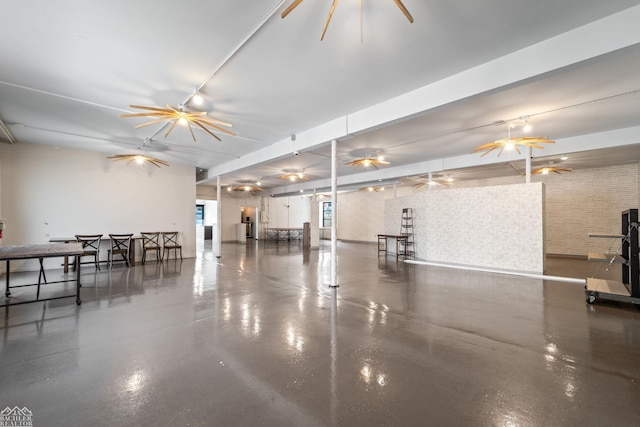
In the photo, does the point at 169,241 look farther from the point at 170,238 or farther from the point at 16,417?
the point at 16,417

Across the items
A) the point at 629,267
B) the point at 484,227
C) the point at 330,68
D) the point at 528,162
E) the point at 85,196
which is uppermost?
the point at 330,68

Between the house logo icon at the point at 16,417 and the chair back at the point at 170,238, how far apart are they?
7.63 m

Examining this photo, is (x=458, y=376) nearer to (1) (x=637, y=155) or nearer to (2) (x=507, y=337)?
(2) (x=507, y=337)

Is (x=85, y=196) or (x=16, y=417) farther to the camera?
(x=85, y=196)

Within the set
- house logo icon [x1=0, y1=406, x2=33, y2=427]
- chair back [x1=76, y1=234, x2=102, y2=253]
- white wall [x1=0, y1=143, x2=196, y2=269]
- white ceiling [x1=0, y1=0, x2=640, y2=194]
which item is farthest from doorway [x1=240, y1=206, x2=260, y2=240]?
house logo icon [x1=0, y1=406, x2=33, y2=427]

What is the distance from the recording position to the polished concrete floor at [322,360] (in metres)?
1.78

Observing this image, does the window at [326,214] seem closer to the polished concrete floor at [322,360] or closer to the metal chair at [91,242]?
the metal chair at [91,242]

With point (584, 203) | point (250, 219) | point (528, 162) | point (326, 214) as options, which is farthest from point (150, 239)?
point (584, 203)

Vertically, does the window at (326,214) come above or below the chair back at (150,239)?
above

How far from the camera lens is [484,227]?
7.33 meters

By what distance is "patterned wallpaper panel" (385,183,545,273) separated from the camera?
6.51 m

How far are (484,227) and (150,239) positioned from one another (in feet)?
33.1

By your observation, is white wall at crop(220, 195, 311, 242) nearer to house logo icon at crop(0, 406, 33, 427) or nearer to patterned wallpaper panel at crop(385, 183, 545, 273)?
patterned wallpaper panel at crop(385, 183, 545, 273)

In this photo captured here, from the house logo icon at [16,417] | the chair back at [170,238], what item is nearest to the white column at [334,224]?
the house logo icon at [16,417]
